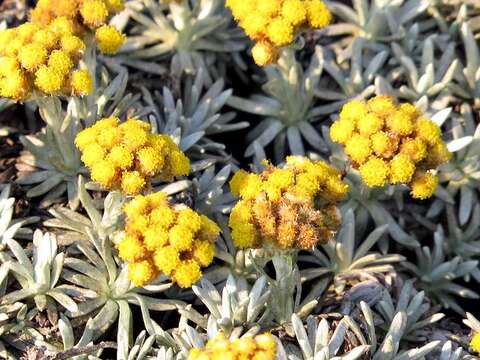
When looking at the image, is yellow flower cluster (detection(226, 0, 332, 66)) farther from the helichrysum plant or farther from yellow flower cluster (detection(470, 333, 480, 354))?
yellow flower cluster (detection(470, 333, 480, 354))

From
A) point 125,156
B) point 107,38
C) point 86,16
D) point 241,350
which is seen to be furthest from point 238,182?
point 86,16

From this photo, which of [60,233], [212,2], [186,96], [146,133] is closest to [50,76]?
[146,133]

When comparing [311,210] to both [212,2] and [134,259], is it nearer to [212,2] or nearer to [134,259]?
[134,259]

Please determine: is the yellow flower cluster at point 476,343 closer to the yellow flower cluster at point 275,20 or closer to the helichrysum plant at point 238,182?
the helichrysum plant at point 238,182

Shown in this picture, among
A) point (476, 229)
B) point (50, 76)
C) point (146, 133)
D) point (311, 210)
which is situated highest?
point (50, 76)

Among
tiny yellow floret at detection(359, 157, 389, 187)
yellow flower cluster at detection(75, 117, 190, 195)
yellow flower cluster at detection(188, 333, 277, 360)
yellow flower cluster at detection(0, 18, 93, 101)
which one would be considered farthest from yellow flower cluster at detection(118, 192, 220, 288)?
tiny yellow floret at detection(359, 157, 389, 187)

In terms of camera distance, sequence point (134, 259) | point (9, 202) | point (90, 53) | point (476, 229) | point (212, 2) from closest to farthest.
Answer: point (134, 259), point (9, 202), point (90, 53), point (476, 229), point (212, 2)
